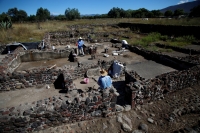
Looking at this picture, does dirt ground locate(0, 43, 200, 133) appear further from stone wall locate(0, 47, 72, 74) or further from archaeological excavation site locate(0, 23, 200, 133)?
stone wall locate(0, 47, 72, 74)

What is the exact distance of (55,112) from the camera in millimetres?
4242

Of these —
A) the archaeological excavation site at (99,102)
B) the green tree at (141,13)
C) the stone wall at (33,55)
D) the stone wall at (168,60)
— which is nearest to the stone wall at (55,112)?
the archaeological excavation site at (99,102)

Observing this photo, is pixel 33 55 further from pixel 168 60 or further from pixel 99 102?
pixel 168 60

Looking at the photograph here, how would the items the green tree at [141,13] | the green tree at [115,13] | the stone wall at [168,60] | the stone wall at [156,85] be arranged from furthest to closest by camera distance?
the green tree at [115,13] < the green tree at [141,13] < the stone wall at [168,60] < the stone wall at [156,85]

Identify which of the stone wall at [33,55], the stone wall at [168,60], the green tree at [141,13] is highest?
the green tree at [141,13]

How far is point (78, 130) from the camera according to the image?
4355 millimetres

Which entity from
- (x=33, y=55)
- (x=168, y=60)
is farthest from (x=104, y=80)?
(x=33, y=55)

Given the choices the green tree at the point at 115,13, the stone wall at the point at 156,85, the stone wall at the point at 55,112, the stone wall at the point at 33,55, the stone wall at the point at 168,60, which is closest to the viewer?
the stone wall at the point at 55,112

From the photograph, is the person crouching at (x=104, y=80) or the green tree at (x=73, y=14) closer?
the person crouching at (x=104, y=80)

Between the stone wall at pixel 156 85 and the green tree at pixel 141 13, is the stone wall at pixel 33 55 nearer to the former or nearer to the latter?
the stone wall at pixel 156 85

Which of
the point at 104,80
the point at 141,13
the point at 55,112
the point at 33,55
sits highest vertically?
the point at 141,13

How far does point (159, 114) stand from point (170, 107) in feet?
A: 2.13

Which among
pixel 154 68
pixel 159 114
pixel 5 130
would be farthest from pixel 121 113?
pixel 154 68

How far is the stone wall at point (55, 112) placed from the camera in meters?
3.93
